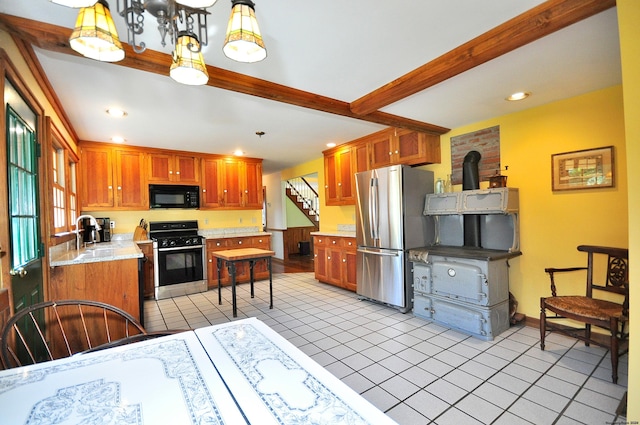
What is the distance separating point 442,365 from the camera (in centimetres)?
237

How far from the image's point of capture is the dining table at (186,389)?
27.6 inches

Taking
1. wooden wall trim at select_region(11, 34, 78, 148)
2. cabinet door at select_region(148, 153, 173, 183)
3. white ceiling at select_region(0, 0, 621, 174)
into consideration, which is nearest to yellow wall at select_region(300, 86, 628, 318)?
white ceiling at select_region(0, 0, 621, 174)

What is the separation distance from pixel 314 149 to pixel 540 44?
3557mm

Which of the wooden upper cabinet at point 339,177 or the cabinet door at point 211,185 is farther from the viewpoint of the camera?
the cabinet door at point 211,185

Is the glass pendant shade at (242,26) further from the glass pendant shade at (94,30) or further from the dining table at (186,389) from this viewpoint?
the dining table at (186,389)

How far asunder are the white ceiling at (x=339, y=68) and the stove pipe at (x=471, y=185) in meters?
0.48

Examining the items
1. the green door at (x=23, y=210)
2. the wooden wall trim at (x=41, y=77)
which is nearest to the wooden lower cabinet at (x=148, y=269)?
the wooden wall trim at (x=41, y=77)

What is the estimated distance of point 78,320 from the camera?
2.28 meters

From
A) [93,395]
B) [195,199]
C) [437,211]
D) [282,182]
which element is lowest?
[93,395]

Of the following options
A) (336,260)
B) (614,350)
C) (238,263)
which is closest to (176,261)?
(238,263)

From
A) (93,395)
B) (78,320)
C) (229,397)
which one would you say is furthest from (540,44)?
(78,320)

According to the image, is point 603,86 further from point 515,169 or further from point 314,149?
point 314,149

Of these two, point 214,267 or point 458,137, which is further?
point 214,267

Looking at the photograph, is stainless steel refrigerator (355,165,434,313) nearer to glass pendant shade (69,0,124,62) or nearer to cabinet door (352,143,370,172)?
cabinet door (352,143,370,172)
